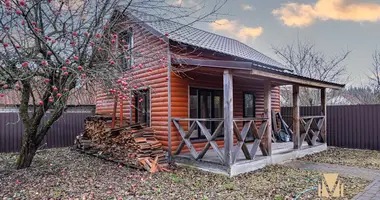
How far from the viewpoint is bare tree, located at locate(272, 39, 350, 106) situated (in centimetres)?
1745

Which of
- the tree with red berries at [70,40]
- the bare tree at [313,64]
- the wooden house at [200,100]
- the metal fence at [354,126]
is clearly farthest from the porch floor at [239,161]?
the bare tree at [313,64]

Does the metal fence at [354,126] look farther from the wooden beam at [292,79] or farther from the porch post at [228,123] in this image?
the porch post at [228,123]

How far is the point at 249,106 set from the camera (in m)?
9.27

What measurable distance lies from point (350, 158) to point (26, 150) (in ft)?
27.5

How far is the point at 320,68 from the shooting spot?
17.9m

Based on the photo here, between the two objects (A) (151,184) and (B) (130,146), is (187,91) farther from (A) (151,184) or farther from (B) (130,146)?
(A) (151,184)

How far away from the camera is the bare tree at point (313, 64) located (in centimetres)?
1745

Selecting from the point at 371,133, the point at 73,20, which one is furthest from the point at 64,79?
the point at 371,133

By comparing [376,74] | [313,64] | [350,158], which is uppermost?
[313,64]

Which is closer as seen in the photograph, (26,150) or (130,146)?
(26,150)

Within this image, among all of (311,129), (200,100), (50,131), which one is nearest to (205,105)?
(200,100)

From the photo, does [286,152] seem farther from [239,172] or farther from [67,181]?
[67,181]

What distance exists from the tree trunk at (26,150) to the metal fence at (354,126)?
31.7 ft

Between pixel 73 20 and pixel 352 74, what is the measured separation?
61.7ft
